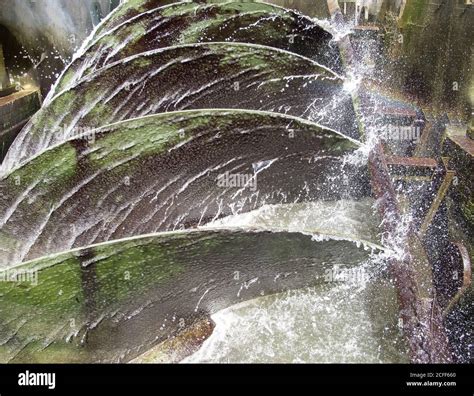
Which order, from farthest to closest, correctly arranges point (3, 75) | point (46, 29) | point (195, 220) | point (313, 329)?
point (46, 29), point (3, 75), point (195, 220), point (313, 329)

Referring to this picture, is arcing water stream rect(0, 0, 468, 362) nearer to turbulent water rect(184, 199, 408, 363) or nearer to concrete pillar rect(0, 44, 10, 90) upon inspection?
turbulent water rect(184, 199, 408, 363)

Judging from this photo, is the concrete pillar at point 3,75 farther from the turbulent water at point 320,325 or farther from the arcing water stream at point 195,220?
the turbulent water at point 320,325

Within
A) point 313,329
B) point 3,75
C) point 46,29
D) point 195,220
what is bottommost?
point 313,329

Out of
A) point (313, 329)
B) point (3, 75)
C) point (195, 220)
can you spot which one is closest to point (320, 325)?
point (313, 329)

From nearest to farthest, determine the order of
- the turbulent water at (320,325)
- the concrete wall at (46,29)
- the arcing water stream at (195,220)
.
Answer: the arcing water stream at (195,220)
the turbulent water at (320,325)
the concrete wall at (46,29)

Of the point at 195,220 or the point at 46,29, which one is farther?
the point at 46,29

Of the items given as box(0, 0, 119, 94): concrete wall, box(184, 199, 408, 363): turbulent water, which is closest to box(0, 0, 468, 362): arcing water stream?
box(184, 199, 408, 363): turbulent water

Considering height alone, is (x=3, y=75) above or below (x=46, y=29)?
below

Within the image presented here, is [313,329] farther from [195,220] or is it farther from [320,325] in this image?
[195,220]

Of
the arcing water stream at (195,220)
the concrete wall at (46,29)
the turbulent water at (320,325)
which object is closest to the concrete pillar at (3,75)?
the concrete wall at (46,29)
